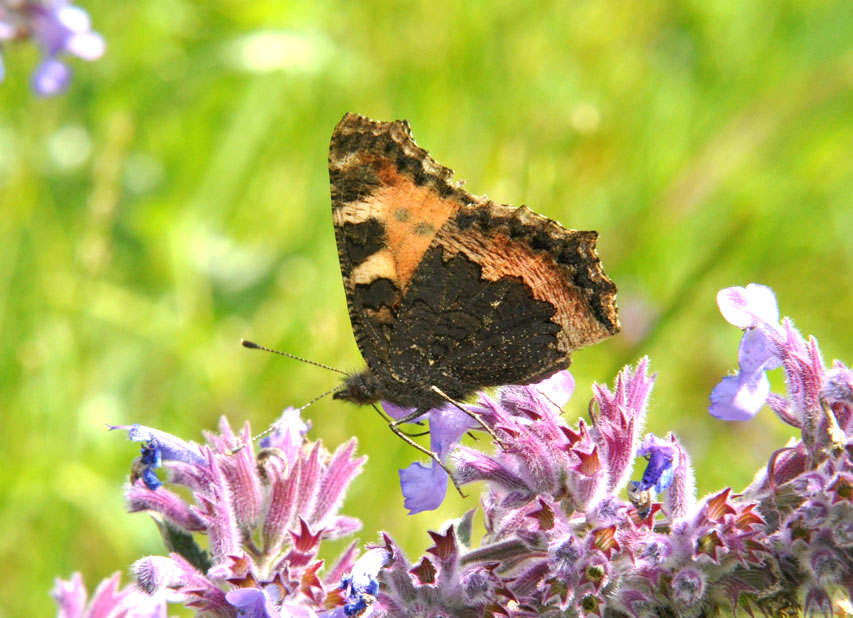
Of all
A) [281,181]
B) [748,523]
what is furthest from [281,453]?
[281,181]

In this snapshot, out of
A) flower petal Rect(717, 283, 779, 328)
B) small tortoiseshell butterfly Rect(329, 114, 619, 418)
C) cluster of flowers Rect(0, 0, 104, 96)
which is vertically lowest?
flower petal Rect(717, 283, 779, 328)

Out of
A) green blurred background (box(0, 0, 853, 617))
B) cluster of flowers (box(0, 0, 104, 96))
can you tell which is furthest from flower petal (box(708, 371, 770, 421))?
cluster of flowers (box(0, 0, 104, 96))

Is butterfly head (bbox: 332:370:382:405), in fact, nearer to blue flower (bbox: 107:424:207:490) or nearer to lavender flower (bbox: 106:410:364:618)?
lavender flower (bbox: 106:410:364:618)

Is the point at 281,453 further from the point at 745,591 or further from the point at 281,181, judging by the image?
the point at 281,181

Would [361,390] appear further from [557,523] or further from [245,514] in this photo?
Answer: [557,523]

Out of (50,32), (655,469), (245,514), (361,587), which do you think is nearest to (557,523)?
(655,469)

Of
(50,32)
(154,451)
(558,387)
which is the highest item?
(50,32)
